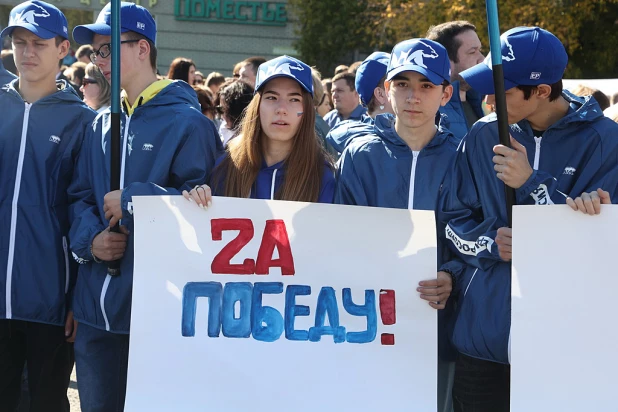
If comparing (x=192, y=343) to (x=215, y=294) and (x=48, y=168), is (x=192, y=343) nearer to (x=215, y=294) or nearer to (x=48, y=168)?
(x=215, y=294)

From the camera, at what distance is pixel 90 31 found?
364 cm

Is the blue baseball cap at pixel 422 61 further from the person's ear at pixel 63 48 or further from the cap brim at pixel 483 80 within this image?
the person's ear at pixel 63 48

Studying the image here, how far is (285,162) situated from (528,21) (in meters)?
14.3

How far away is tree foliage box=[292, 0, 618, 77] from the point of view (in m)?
16.2

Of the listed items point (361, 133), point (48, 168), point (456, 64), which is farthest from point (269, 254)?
point (456, 64)

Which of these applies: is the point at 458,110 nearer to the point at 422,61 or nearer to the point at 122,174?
the point at 422,61

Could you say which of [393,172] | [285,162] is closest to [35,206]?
[285,162]

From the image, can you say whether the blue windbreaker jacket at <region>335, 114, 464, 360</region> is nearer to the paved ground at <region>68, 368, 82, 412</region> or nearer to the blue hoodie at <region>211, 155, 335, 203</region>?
the blue hoodie at <region>211, 155, 335, 203</region>

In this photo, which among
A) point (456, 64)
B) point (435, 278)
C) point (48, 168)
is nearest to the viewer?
point (435, 278)

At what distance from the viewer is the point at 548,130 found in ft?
9.80

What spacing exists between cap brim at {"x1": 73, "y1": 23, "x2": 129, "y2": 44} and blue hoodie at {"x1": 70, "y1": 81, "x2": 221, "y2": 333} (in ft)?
1.12

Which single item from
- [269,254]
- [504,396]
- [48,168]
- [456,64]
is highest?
[456,64]

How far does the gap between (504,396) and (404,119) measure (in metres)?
1.09

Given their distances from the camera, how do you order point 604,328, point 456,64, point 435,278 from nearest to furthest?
1. point 604,328
2. point 435,278
3. point 456,64
